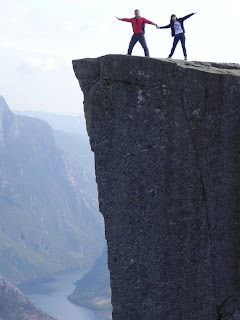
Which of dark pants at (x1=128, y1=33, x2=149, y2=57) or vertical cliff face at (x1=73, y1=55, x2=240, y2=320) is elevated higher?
dark pants at (x1=128, y1=33, x2=149, y2=57)

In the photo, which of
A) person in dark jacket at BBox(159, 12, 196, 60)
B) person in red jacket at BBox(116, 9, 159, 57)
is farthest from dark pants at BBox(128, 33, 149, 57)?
person in dark jacket at BBox(159, 12, 196, 60)

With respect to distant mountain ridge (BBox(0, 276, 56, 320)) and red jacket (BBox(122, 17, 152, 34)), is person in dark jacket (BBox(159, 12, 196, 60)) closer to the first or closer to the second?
red jacket (BBox(122, 17, 152, 34))

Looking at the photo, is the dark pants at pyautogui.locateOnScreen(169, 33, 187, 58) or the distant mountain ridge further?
the distant mountain ridge

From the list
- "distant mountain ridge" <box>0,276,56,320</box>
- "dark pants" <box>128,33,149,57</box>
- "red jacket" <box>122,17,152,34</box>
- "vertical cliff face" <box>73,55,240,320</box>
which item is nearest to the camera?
"vertical cliff face" <box>73,55,240,320</box>

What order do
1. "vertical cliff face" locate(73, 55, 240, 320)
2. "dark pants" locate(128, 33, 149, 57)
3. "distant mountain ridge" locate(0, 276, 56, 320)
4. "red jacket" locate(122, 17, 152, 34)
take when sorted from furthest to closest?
"distant mountain ridge" locate(0, 276, 56, 320) < "red jacket" locate(122, 17, 152, 34) < "dark pants" locate(128, 33, 149, 57) < "vertical cliff face" locate(73, 55, 240, 320)

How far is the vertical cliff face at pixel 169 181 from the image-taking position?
8.33 metres

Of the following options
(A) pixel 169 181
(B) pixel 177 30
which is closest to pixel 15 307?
(B) pixel 177 30

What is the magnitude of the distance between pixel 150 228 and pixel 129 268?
30.7 inches

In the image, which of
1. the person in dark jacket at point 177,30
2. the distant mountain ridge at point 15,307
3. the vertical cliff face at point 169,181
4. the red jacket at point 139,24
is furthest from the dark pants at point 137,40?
the distant mountain ridge at point 15,307

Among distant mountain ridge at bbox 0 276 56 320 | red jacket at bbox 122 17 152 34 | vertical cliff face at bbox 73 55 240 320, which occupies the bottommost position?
distant mountain ridge at bbox 0 276 56 320

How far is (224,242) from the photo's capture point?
8.47m

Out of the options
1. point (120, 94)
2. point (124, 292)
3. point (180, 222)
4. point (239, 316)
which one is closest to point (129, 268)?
point (124, 292)

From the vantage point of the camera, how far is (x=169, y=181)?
27.8 feet

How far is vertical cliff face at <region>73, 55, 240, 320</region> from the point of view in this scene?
27.3ft
